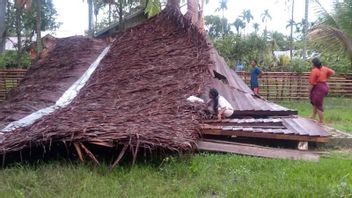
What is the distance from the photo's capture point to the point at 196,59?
949cm

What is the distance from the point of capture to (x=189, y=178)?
592 cm

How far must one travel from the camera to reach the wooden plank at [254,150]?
6918mm

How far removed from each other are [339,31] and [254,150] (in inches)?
268

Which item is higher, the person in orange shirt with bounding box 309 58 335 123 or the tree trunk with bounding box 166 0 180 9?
the tree trunk with bounding box 166 0 180 9

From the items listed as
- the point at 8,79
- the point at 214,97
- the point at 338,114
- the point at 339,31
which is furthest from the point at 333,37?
the point at 8,79

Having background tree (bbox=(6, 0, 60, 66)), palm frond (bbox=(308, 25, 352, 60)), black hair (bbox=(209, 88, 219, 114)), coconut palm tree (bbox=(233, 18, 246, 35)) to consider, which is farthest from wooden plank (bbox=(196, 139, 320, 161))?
coconut palm tree (bbox=(233, 18, 246, 35))

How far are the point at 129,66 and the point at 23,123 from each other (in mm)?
3186

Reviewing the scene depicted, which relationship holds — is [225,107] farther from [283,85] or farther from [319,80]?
[283,85]

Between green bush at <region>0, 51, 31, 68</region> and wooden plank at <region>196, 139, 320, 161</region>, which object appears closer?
wooden plank at <region>196, 139, 320, 161</region>

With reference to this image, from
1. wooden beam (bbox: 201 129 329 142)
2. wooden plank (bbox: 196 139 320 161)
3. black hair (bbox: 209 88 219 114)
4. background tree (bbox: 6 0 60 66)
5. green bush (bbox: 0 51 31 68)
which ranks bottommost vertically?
wooden plank (bbox: 196 139 320 161)

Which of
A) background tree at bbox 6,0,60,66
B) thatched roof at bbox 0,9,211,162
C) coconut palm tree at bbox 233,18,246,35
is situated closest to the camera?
thatched roof at bbox 0,9,211,162

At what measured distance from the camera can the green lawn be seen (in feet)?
17.4

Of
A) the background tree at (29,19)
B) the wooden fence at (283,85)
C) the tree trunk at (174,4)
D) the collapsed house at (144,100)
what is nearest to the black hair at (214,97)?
the collapsed house at (144,100)

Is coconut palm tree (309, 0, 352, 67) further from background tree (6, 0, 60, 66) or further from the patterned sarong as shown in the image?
background tree (6, 0, 60, 66)
